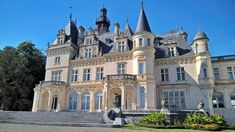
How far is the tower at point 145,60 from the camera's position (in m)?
25.4

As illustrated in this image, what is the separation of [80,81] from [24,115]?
1042 centimetres

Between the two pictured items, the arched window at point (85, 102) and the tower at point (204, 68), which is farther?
the arched window at point (85, 102)

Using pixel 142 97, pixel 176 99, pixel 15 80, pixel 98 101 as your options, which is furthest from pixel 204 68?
pixel 15 80

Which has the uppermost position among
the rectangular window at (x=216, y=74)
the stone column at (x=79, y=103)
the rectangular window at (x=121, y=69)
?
the rectangular window at (x=121, y=69)

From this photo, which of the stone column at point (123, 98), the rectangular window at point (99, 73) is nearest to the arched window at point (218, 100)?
the stone column at point (123, 98)

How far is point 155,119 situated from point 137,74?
10098 mm

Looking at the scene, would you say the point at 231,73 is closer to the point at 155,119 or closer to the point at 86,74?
the point at 155,119

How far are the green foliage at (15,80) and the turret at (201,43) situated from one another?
27.6m

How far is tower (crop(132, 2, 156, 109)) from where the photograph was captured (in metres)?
25.4

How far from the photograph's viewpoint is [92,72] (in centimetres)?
3102

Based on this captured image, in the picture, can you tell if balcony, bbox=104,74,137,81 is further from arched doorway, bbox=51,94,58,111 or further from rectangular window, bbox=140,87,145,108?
arched doorway, bbox=51,94,58,111

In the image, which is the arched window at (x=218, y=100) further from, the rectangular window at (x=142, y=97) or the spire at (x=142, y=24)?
the spire at (x=142, y=24)

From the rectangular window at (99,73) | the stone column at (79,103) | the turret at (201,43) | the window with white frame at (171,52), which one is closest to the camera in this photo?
the turret at (201,43)

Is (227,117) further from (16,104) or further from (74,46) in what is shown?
(16,104)
